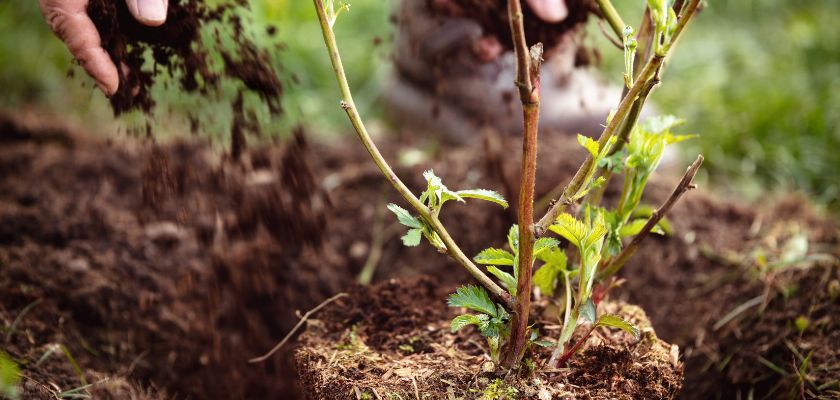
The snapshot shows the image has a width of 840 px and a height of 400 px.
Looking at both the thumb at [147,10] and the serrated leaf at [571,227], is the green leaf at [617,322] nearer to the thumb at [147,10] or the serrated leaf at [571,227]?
the serrated leaf at [571,227]

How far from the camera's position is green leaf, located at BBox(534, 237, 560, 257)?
108 centimetres

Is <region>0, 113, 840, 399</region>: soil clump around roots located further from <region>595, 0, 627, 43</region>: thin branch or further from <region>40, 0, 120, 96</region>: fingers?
<region>595, 0, 627, 43</region>: thin branch

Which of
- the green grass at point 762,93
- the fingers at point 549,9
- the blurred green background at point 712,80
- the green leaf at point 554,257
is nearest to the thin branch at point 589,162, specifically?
the green leaf at point 554,257

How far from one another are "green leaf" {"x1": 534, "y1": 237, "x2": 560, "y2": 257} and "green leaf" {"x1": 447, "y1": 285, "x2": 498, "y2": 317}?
117 millimetres

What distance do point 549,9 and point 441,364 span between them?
2.89 ft

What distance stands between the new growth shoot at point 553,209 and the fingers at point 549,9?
0.99 feet

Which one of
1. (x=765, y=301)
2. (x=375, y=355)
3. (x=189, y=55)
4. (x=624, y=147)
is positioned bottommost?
(x=765, y=301)

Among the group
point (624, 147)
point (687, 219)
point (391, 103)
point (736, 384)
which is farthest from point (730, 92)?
point (624, 147)

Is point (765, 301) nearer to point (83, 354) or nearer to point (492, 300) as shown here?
point (492, 300)

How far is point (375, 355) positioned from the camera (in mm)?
1267

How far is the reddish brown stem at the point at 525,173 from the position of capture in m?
0.95

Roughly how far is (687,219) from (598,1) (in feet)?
3.76

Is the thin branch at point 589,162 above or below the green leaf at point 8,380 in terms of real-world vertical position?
above

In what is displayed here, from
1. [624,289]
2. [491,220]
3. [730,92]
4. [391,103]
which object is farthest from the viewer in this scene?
[730,92]
